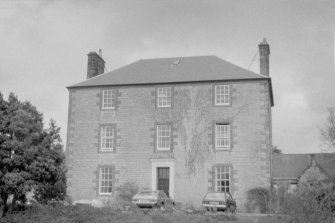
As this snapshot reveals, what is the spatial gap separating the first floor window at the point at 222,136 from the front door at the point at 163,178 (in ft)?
12.2

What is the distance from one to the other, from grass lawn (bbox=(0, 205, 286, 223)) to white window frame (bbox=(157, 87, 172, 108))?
13.0 meters

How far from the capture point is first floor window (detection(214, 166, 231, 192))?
30.5m

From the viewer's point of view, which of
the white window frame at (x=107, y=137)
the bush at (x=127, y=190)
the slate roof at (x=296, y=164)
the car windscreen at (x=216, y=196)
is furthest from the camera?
the slate roof at (x=296, y=164)

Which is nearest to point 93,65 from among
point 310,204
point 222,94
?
point 222,94

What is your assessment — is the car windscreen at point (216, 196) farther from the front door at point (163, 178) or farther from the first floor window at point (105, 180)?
the first floor window at point (105, 180)


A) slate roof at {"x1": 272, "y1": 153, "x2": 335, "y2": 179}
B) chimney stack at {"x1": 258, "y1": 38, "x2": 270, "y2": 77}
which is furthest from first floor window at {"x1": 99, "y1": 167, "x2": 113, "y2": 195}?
slate roof at {"x1": 272, "y1": 153, "x2": 335, "y2": 179}

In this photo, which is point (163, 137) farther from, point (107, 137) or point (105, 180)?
point (105, 180)

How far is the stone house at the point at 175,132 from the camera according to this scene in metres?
30.7

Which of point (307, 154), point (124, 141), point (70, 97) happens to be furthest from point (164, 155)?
point (307, 154)

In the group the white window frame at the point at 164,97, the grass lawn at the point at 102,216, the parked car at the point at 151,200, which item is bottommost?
the grass lawn at the point at 102,216

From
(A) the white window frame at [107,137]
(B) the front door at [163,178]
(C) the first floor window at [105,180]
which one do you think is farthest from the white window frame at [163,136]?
(C) the first floor window at [105,180]

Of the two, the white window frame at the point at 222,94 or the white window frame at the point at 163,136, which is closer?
the white window frame at the point at 222,94

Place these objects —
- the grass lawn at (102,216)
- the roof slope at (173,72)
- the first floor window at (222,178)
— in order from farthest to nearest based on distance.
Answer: the roof slope at (173,72) → the first floor window at (222,178) → the grass lawn at (102,216)

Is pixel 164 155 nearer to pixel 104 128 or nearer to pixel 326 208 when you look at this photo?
pixel 104 128
